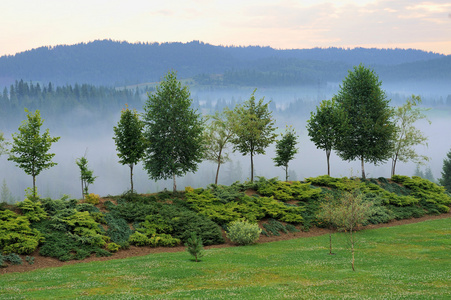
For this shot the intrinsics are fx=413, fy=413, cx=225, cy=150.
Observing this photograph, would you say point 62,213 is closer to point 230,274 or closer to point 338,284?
point 230,274

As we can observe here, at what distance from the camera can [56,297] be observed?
765 inches

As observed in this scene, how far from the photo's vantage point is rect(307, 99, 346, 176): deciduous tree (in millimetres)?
57969

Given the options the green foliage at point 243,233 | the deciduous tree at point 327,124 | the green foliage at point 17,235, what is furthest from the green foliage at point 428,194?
the green foliage at point 17,235

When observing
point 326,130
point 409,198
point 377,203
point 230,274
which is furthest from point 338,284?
point 326,130

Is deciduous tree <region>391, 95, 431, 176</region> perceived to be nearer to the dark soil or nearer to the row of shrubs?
the row of shrubs

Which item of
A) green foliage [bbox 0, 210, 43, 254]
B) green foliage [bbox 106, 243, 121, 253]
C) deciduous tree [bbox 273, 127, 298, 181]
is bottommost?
green foliage [bbox 106, 243, 121, 253]

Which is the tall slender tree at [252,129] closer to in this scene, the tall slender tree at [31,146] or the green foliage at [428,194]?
the green foliage at [428,194]

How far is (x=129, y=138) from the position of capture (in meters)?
45.1

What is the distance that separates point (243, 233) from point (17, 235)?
1752 cm

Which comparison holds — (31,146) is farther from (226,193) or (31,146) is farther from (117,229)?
(226,193)

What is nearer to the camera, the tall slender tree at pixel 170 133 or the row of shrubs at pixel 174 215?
the row of shrubs at pixel 174 215

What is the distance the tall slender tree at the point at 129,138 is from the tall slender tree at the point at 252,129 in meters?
14.4

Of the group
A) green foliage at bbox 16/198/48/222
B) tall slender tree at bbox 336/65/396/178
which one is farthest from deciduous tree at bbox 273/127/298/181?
green foliage at bbox 16/198/48/222

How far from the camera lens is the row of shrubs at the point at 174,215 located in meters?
32.0
